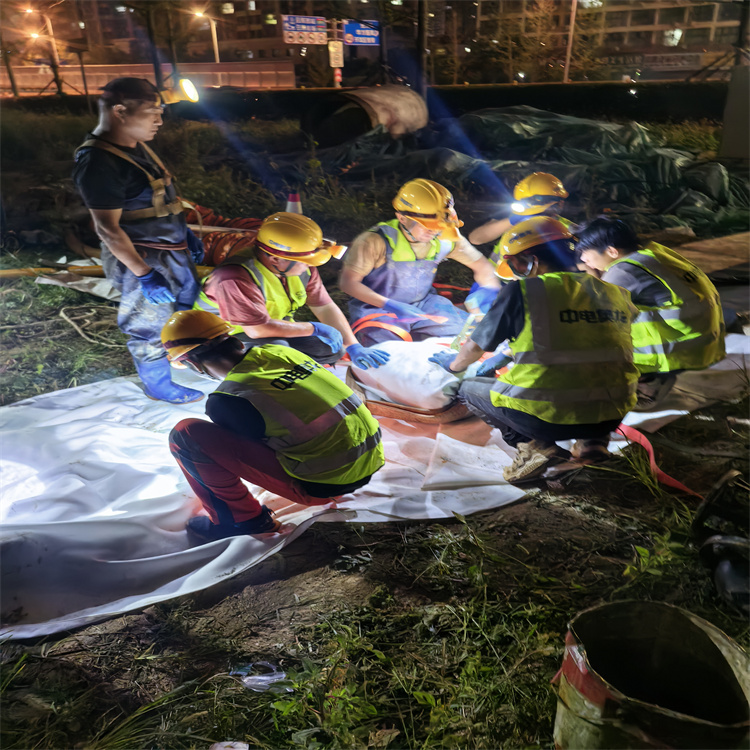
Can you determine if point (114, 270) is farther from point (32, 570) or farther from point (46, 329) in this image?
point (32, 570)

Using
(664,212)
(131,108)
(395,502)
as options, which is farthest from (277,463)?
(664,212)

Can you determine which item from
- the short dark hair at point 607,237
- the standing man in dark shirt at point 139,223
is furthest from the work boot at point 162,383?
the short dark hair at point 607,237

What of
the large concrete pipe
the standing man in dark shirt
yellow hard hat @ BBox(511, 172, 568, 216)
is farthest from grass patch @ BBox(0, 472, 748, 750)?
the large concrete pipe

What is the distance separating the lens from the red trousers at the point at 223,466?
2299 mm

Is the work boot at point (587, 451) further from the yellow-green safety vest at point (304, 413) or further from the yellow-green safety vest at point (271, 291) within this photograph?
the yellow-green safety vest at point (271, 291)

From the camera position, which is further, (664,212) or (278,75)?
(664,212)

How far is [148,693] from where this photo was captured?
6.65ft

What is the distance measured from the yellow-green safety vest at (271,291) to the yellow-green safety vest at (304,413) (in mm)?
318

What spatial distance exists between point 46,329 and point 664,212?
2965 millimetres

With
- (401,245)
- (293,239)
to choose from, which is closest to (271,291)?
(293,239)

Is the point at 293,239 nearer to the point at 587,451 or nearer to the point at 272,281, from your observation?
the point at 272,281

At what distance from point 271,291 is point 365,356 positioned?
1.91ft

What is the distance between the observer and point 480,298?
3.04 m

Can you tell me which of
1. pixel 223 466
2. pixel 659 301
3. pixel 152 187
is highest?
pixel 152 187
